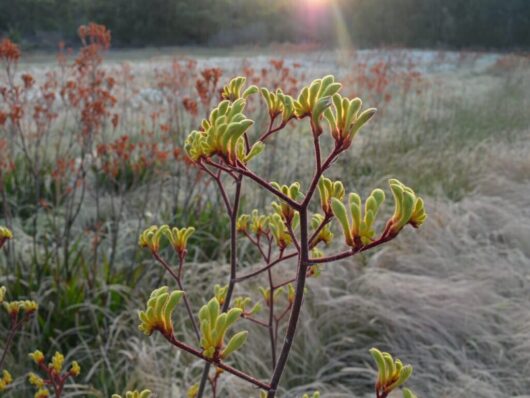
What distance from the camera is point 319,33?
1092 inches

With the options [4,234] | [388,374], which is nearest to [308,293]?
[4,234]

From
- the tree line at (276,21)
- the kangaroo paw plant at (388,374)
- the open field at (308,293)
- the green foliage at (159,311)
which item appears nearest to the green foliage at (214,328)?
the green foliage at (159,311)

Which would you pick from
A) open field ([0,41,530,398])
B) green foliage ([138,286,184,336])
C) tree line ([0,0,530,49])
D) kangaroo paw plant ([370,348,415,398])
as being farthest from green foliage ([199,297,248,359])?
tree line ([0,0,530,49])

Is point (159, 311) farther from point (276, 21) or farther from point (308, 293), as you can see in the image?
point (276, 21)

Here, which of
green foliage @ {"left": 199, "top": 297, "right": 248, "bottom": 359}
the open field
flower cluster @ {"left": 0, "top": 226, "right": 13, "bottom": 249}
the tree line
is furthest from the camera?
the tree line

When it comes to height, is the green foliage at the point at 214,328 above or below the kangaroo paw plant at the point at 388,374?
above

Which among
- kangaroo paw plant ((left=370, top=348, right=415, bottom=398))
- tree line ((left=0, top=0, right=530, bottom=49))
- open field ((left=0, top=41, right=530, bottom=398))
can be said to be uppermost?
tree line ((left=0, top=0, right=530, bottom=49))

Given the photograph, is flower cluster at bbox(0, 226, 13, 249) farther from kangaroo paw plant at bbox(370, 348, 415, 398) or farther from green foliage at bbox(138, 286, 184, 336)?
kangaroo paw plant at bbox(370, 348, 415, 398)

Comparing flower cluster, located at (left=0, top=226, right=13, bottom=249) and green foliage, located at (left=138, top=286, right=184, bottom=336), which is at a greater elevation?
green foliage, located at (left=138, top=286, right=184, bottom=336)

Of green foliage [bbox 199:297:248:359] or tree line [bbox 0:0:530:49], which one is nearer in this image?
green foliage [bbox 199:297:248:359]

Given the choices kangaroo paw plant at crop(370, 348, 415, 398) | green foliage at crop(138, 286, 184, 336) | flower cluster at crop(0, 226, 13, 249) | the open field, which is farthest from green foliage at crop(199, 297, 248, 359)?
the open field

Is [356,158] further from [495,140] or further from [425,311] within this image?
[425,311]

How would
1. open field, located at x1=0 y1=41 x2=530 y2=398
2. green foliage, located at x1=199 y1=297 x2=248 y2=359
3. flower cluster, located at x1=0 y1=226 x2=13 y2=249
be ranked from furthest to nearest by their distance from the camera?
open field, located at x1=0 y1=41 x2=530 y2=398, flower cluster, located at x1=0 y1=226 x2=13 y2=249, green foliage, located at x1=199 y1=297 x2=248 y2=359

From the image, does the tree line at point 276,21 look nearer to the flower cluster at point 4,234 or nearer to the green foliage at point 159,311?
the flower cluster at point 4,234
